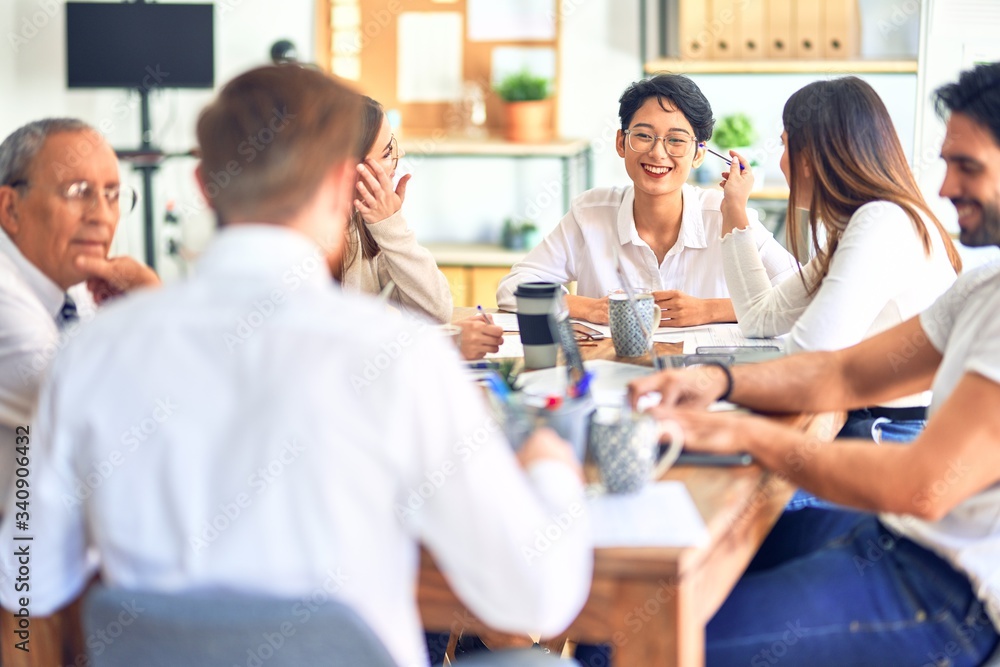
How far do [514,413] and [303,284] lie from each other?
396 millimetres

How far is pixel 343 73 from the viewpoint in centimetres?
505

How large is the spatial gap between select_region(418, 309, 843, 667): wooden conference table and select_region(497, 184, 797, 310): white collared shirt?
4.86 ft

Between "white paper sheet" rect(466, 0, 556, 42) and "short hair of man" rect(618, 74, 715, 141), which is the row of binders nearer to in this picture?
"white paper sheet" rect(466, 0, 556, 42)

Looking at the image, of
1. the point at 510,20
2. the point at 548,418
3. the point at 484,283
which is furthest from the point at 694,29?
the point at 548,418

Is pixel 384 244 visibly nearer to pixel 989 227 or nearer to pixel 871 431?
pixel 871 431

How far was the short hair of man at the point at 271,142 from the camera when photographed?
102 cm

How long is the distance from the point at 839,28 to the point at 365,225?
8.84 ft

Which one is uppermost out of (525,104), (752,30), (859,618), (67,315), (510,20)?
(510,20)

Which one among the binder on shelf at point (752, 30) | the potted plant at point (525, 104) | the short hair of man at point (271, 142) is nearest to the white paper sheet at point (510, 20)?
the potted plant at point (525, 104)

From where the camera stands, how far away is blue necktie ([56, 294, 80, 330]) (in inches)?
61.8

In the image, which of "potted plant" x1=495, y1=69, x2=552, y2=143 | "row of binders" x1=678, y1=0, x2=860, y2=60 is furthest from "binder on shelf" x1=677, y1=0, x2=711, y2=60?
"potted plant" x1=495, y1=69, x2=552, y2=143

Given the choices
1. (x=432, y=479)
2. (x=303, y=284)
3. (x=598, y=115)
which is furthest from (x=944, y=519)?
(x=598, y=115)

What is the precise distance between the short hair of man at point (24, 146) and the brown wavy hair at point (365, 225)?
2.84ft

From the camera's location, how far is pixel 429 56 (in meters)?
4.99
